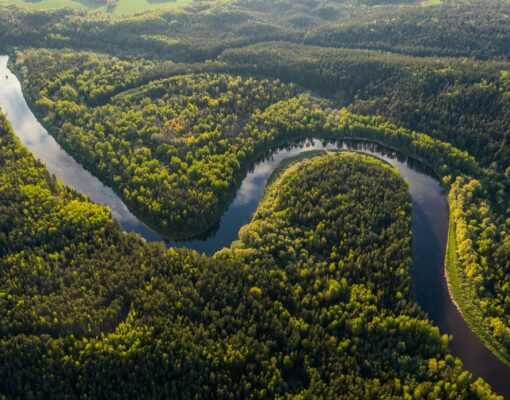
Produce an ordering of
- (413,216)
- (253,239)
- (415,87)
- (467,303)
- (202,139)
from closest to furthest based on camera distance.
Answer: (467,303), (253,239), (413,216), (202,139), (415,87)

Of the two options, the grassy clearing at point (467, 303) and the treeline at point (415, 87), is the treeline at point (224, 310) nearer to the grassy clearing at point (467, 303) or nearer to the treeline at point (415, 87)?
the grassy clearing at point (467, 303)

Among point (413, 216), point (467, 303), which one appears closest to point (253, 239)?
point (413, 216)

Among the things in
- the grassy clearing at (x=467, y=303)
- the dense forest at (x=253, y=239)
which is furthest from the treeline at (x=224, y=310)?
the grassy clearing at (x=467, y=303)

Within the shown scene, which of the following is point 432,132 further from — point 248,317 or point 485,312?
point 248,317

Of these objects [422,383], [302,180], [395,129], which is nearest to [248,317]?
[422,383]

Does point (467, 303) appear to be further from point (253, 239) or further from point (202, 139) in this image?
point (202, 139)
